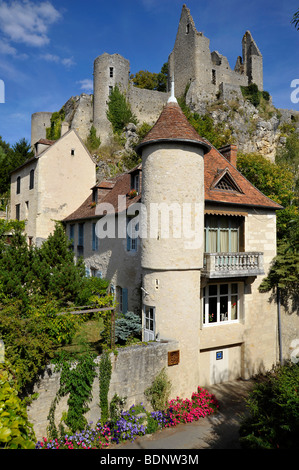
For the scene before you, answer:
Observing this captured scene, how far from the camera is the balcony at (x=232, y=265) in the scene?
11555 millimetres

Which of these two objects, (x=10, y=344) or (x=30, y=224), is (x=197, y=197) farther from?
(x=30, y=224)

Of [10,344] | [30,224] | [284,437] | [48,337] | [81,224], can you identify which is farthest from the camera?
[30,224]

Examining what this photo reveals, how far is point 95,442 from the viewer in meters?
8.59

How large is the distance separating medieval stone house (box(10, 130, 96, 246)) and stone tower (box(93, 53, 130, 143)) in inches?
734

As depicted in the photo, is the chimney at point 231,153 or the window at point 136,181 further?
the chimney at point 231,153

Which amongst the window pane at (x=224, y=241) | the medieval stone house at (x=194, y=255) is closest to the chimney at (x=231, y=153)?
the medieval stone house at (x=194, y=255)

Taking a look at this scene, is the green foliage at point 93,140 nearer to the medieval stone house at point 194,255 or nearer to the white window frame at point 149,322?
the medieval stone house at point 194,255

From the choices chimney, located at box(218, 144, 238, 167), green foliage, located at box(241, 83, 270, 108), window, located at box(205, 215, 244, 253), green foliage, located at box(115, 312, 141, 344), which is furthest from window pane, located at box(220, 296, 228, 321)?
green foliage, located at box(241, 83, 270, 108)

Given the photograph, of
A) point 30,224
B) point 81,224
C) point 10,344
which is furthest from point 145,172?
point 30,224

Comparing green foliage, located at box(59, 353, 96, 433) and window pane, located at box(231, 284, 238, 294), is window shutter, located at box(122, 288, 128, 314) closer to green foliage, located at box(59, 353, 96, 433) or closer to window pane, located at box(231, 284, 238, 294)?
window pane, located at box(231, 284, 238, 294)

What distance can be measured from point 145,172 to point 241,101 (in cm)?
4375

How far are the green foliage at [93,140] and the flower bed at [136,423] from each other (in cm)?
3574

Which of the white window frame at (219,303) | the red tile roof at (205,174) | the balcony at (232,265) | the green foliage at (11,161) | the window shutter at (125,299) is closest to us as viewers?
the red tile roof at (205,174)

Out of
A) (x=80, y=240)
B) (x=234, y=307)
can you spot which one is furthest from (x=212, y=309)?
(x=80, y=240)
